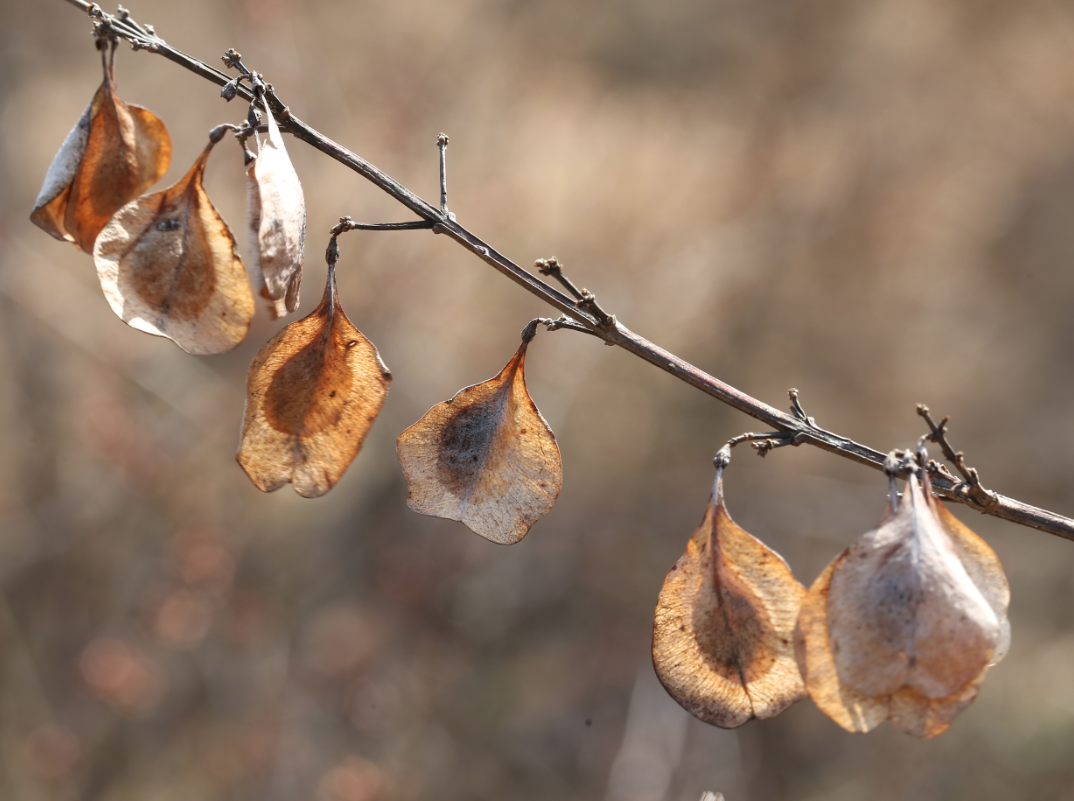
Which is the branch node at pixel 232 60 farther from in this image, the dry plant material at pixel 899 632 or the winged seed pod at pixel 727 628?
the dry plant material at pixel 899 632

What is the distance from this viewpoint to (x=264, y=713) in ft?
10.5

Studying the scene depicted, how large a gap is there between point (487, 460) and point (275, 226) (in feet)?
1.07

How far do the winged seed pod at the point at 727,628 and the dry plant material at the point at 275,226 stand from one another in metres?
0.46

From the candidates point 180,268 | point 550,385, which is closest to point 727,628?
point 180,268

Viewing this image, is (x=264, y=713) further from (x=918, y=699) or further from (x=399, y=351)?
(x=918, y=699)

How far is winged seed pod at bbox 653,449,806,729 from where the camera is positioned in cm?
74

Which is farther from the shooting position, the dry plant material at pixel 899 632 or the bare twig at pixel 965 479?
the bare twig at pixel 965 479

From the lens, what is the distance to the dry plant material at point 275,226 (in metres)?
0.64

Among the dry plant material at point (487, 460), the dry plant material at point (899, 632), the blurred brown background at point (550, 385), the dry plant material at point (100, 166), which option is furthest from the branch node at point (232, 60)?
the blurred brown background at point (550, 385)

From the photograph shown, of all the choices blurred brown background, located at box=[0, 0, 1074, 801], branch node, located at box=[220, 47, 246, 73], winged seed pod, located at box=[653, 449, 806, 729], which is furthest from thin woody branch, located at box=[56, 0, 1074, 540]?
blurred brown background, located at box=[0, 0, 1074, 801]

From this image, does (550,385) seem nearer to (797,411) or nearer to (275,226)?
(797,411)

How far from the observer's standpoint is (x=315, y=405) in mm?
838

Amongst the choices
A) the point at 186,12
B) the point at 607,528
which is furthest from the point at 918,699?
the point at 186,12

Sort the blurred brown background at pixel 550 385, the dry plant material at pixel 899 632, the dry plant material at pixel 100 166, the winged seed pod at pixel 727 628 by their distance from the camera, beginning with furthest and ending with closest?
the blurred brown background at pixel 550 385 → the dry plant material at pixel 100 166 → the winged seed pod at pixel 727 628 → the dry plant material at pixel 899 632
